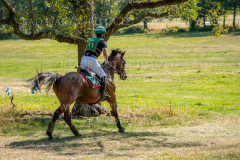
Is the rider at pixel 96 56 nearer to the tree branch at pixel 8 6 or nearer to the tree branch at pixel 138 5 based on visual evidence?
the tree branch at pixel 138 5

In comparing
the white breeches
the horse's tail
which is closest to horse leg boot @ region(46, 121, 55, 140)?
the horse's tail

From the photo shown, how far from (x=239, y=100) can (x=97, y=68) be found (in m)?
9.75

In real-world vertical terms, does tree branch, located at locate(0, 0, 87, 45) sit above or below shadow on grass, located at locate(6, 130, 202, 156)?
above

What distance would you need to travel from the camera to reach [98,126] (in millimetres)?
11641

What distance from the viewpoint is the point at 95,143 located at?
9219 millimetres

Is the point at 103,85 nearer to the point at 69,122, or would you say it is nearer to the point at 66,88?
the point at 66,88

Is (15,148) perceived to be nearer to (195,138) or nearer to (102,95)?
(102,95)

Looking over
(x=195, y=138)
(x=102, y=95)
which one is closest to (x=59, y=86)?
(x=102, y=95)

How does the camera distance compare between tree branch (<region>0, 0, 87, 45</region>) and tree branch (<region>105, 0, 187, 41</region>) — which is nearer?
tree branch (<region>105, 0, 187, 41</region>)

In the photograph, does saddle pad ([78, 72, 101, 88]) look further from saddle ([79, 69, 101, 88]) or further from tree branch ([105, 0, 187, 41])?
tree branch ([105, 0, 187, 41])

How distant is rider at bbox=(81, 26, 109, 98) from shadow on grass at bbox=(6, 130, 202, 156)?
1.41m

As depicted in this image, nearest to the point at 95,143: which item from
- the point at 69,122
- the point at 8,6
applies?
the point at 69,122

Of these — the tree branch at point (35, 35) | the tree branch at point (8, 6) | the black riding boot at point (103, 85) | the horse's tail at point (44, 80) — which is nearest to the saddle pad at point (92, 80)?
the black riding boot at point (103, 85)

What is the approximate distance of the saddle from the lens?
9.83m
